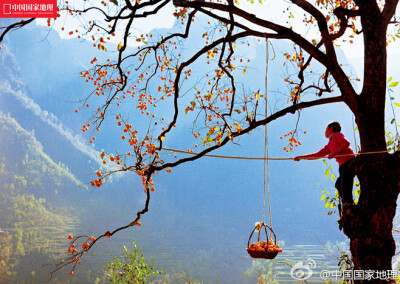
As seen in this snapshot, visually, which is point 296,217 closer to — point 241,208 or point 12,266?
point 241,208

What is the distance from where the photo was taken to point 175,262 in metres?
39.3

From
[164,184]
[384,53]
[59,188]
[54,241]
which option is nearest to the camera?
[384,53]

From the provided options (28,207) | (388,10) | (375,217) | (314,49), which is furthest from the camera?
(28,207)

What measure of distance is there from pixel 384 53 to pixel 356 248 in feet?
4.90

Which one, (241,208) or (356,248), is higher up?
(241,208)

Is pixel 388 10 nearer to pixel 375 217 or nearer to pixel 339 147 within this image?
pixel 339 147

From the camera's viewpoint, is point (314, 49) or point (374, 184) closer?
point (374, 184)

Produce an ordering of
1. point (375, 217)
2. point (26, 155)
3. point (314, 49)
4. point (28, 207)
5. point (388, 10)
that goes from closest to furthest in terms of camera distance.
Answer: point (375, 217), point (388, 10), point (314, 49), point (28, 207), point (26, 155)

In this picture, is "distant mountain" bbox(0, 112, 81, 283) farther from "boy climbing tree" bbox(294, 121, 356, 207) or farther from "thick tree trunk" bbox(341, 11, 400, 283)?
"thick tree trunk" bbox(341, 11, 400, 283)

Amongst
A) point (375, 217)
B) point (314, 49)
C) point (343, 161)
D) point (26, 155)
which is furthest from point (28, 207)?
point (375, 217)

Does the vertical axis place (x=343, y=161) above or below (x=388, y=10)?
below

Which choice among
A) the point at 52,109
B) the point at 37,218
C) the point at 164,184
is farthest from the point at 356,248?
the point at 52,109

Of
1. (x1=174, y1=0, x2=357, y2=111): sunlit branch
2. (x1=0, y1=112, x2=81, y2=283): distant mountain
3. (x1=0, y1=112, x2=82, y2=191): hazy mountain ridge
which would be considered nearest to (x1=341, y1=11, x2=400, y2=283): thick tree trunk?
(x1=174, y1=0, x2=357, y2=111): sunlit branch

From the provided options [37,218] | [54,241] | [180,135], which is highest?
[180,135]
